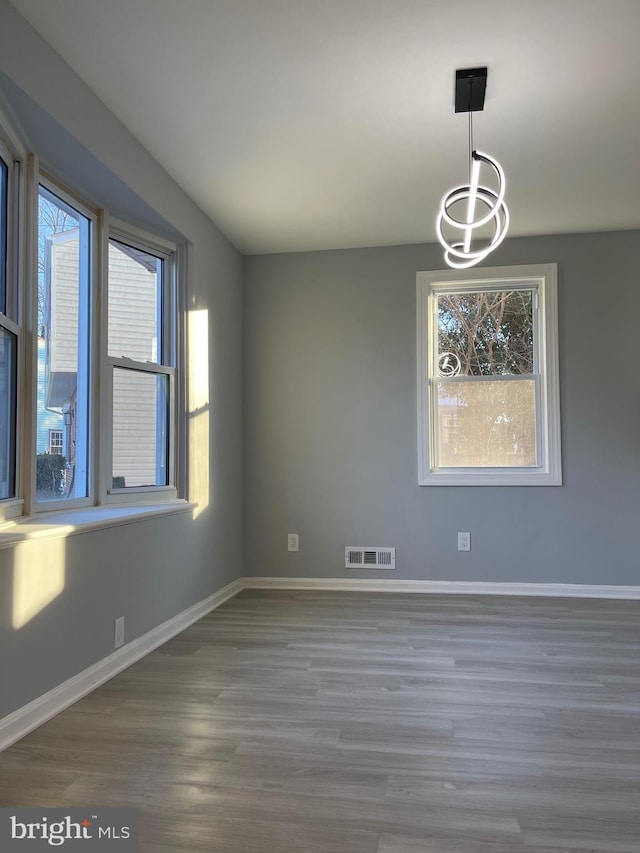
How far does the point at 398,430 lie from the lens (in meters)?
4.66

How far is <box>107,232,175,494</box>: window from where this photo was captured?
334cm

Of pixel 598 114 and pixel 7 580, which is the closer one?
pixel 7 580

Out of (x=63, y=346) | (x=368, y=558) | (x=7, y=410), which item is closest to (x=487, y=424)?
(x=368, y=558)

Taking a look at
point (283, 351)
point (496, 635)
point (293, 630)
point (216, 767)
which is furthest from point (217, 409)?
point (216, 767)

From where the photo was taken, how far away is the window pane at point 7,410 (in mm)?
2416

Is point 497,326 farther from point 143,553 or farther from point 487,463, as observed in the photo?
point 143,553

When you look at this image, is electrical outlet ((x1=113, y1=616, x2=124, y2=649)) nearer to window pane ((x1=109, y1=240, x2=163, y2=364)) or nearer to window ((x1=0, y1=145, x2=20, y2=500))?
window ((x1=0, y1=145, x2=20, y2=500))

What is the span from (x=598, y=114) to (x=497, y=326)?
6.11ft

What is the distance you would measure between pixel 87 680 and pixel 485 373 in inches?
130

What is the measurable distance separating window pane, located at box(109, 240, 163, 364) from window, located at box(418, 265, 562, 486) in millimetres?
1926

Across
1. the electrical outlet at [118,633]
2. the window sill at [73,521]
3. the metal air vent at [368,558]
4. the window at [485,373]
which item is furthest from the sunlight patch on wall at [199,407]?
the window at [485,373]

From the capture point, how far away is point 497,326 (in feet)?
15.3

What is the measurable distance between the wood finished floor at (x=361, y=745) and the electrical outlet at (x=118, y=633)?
0.53ft

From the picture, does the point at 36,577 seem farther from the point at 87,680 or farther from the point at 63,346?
the point at 63,346
